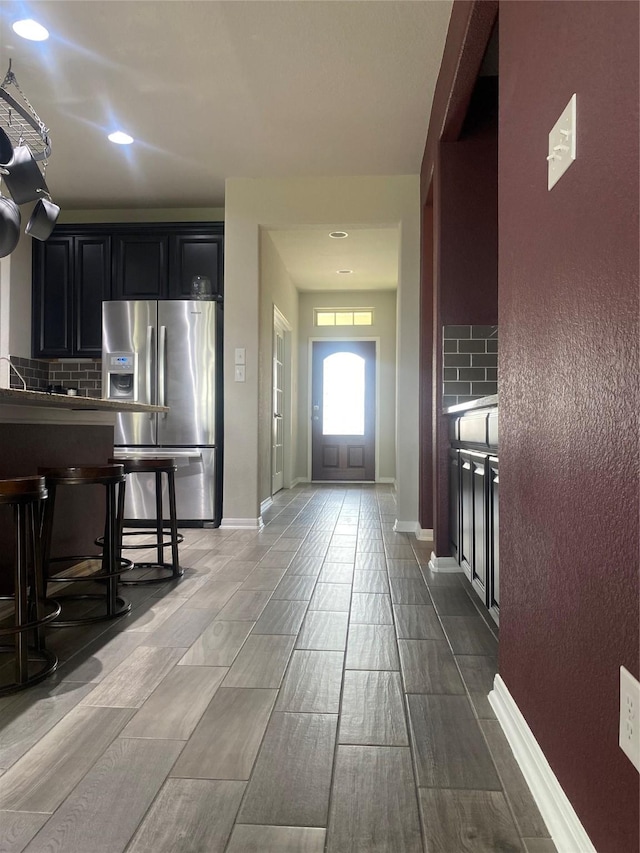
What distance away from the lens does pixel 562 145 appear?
1.22m

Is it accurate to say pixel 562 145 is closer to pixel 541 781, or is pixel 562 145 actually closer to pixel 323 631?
pixel 541 781

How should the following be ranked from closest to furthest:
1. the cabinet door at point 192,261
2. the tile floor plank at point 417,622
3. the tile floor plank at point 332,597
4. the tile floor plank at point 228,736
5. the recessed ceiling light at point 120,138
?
the tile floor plank at point 228,736 → the tile floor plank at point 417,622 → the tile floor plank at point 332,597 → the recessed ceiling light at point 120,138 → the cabinet door at point 192,261

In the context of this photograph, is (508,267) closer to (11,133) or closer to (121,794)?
(121,794)

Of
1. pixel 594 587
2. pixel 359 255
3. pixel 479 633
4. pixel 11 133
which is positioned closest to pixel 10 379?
pixel 11 133

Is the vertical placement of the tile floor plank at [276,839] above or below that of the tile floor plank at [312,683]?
above

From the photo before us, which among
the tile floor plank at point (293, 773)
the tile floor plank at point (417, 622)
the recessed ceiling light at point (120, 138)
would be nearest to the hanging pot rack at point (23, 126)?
the recessed ceiling light at point (120, 138)

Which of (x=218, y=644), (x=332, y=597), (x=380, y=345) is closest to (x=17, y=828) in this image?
(x=218, y=644)

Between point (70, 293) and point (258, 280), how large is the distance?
163 cm

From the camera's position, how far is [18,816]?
1.26 metres

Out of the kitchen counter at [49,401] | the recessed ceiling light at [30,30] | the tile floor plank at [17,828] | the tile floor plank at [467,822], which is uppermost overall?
the recessed ceiling light at [30,30]

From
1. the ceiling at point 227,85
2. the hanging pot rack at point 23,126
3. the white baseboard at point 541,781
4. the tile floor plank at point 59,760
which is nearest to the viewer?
the white baseboard at point 541,781

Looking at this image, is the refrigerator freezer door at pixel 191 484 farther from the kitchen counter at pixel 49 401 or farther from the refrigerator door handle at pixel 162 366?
the kitchen counter at pixel 49 401

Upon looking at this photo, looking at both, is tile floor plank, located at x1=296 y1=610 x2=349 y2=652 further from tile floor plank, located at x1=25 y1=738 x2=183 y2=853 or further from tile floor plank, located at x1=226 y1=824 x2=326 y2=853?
tile floor plank, located at x1=226 y1=824 x2=326 y2=853

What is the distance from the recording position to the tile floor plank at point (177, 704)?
5.36 ft
